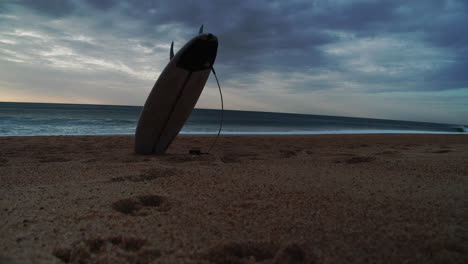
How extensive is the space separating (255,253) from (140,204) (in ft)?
4.03

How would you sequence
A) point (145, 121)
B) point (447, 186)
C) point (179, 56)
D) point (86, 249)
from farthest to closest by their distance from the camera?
point (145, 121)
point (179, 56)
point (447, 186)
point (86, 249)

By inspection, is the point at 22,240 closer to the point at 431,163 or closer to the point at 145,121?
the point at 145,121

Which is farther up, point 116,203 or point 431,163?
point 431,163

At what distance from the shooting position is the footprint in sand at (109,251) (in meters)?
1.45

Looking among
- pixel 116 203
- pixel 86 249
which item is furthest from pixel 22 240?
pixel 116 203

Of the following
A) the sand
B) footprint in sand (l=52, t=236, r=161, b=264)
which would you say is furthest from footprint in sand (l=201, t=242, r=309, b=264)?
footprint in sand (l=52, t=236, r=161, b=264)

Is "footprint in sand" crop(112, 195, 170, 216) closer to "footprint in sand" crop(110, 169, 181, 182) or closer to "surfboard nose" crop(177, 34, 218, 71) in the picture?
"footprint in sand" crop(110, 169, 181, 182)

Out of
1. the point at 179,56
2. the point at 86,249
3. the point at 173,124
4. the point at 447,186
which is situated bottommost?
the point at 86,249

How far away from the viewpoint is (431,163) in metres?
3.97

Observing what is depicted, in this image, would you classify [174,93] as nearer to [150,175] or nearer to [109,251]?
[150,175]

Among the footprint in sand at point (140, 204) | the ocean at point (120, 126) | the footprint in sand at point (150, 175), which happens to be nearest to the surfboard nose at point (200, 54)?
the footprint in sand at point (150, 175)

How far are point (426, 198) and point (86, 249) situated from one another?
2836 mm

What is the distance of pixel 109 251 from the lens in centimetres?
154

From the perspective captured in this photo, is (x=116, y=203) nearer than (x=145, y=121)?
Yes
